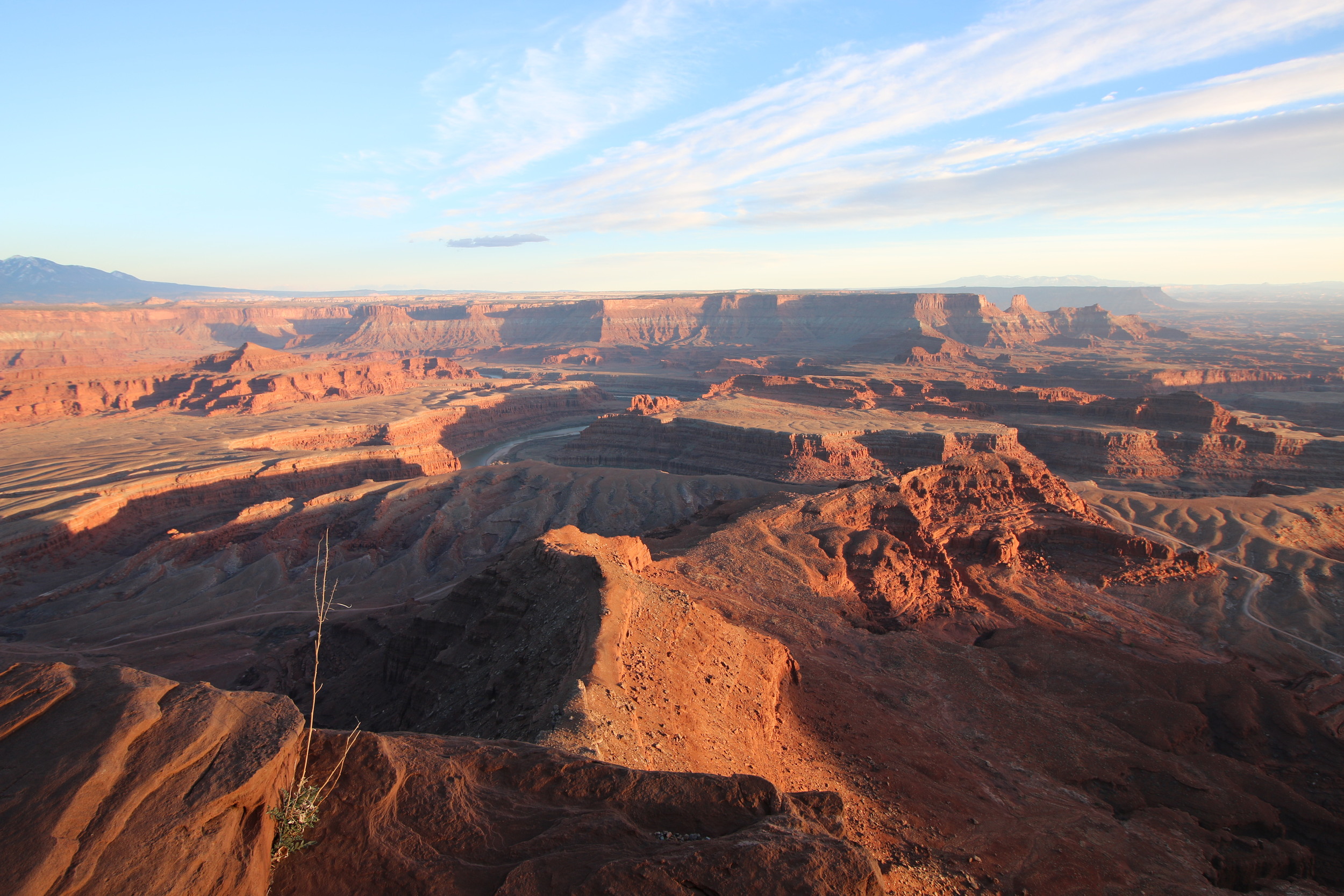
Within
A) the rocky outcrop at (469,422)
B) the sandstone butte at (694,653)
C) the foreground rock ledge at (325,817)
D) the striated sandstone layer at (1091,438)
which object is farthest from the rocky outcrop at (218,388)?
the foreground rock ledge at (325,817)

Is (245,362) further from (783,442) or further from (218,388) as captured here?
(783,442)

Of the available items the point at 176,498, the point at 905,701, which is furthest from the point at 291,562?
the point at 905,701

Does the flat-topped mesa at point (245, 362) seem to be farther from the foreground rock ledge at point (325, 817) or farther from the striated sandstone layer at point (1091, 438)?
the foreground rock ledge at point (325, 817)

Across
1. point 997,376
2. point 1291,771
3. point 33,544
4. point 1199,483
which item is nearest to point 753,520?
point 1291,771

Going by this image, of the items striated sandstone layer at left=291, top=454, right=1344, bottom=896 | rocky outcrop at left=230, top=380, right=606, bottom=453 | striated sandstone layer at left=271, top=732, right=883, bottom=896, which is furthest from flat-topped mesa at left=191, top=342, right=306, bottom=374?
striated sandstone layer at left=271, top=732, right=883, bottom=896

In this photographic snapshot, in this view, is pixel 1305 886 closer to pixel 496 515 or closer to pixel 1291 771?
pixel 1291 771

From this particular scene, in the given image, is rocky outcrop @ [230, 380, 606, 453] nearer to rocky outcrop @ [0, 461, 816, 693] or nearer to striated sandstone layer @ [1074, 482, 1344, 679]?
rocky outcrop @ [0, 461, 816, 693]
